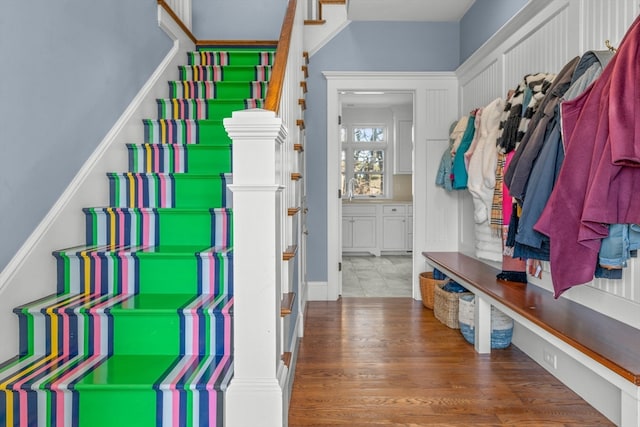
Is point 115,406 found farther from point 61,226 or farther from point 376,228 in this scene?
point 376,228

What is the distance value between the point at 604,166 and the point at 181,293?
5.95 feet

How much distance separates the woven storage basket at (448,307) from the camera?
309 cm

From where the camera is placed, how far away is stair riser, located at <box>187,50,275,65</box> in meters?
3.57

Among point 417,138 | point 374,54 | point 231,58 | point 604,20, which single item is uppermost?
point 374,54

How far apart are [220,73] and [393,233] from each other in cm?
456

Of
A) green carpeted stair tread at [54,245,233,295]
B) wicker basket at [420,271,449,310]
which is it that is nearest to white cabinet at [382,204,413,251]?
wicker basket at [420,271,449,310]

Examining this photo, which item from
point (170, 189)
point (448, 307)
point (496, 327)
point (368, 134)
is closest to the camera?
point (170, 189)

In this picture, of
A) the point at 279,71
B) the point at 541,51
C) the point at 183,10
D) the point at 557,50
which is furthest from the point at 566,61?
the point at 183,10

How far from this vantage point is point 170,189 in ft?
7.73

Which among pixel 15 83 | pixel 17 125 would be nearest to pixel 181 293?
pixel 17 125

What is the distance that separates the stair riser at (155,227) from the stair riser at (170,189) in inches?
7.3

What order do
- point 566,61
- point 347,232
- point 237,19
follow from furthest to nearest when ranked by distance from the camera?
point 347,232, point 237,19, point 566,61

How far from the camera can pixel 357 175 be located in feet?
25.5

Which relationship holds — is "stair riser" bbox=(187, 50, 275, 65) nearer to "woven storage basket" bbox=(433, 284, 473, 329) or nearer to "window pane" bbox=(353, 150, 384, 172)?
"woven storage basket" bbox=(433, 284, 473, 329)
